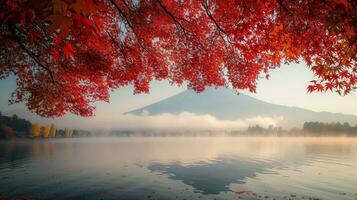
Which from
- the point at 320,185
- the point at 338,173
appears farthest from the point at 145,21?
the point at 338,173

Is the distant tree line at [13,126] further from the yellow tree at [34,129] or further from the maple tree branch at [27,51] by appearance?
the maple tree branch at [27,51]

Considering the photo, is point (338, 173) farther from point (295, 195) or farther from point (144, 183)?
point (144, 183)

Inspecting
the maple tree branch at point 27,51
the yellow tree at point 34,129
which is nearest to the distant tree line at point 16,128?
the yellow tree at point 34,129

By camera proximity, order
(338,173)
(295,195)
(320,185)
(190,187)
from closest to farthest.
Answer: (295,195), (190,187), (320,185), (338,173)

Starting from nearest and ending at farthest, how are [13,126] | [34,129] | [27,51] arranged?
[27,51] → [13,126] → [34,129]

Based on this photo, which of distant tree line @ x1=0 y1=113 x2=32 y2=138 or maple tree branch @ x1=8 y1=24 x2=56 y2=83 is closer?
maple tree branch @ x1=8 y1=24 x2=56 y2=83

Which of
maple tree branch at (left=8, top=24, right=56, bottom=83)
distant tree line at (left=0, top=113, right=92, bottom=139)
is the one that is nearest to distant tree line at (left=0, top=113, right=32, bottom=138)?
distant tree line at (left=0, top=113, right=92, bottom=139)

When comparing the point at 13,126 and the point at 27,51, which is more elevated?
the point at 13,126

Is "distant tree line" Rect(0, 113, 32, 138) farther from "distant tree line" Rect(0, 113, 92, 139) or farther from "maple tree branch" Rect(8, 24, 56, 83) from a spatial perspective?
"maple tree branch" Rect(8, 24, 56, 83)

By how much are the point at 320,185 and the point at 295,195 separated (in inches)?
332

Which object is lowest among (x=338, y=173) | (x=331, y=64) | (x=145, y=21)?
(x=338, y=173)

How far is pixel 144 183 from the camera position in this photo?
1277 inches

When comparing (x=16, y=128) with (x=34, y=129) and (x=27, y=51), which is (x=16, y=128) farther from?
(x=27, y=51)

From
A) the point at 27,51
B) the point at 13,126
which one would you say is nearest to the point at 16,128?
the point at 13,126
